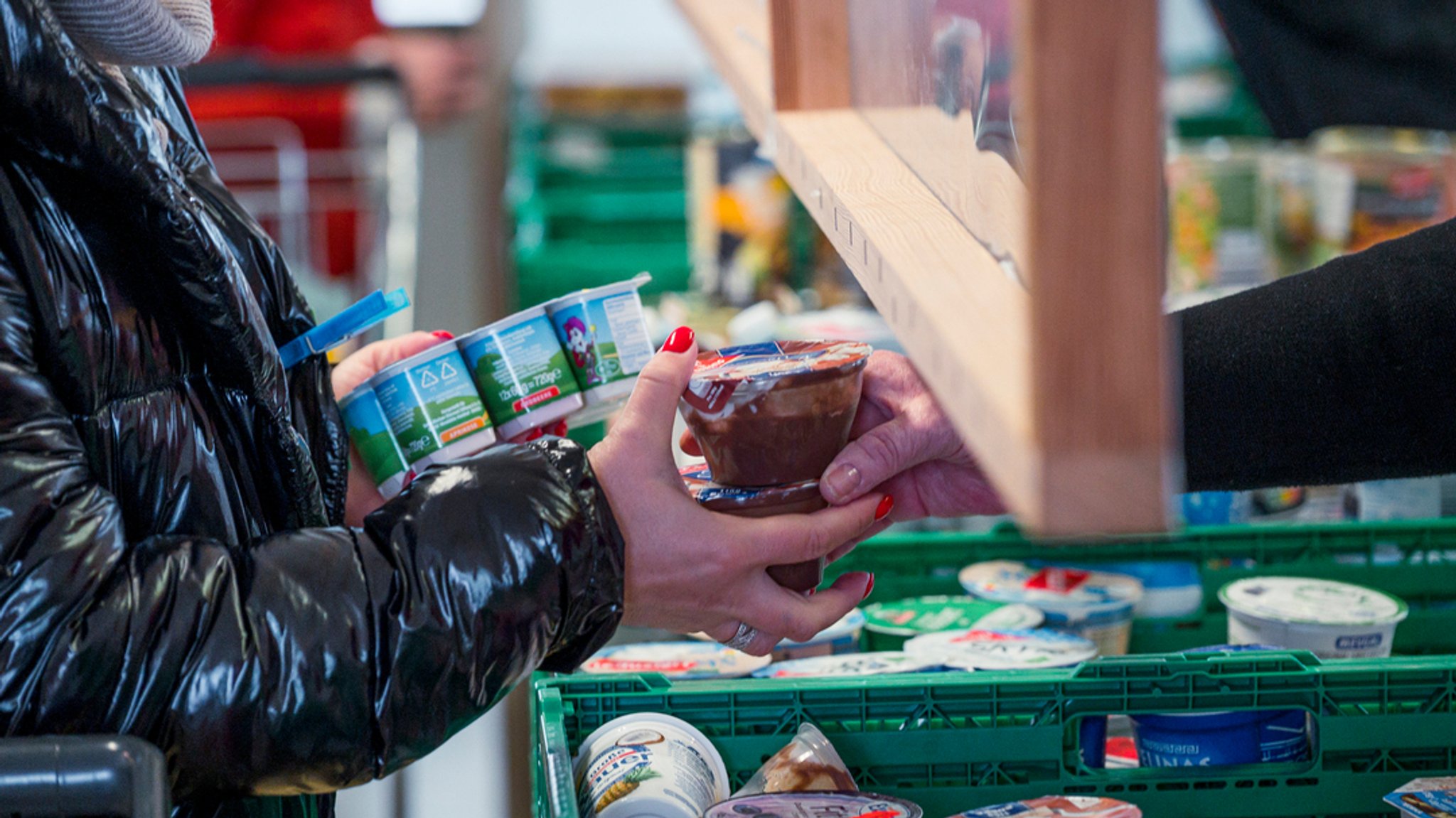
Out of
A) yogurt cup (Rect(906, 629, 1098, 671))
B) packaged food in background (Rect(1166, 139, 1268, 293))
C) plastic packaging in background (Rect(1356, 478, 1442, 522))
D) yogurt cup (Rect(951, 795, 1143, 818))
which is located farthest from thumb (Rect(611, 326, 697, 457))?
packaged food in background (Rect(1166, 139, 1268, 293))

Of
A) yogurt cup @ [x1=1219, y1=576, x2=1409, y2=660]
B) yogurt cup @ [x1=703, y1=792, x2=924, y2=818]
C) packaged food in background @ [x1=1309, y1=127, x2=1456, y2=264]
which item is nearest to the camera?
yogurt cup @ [x1=703, y1=792, x2=924, y2=818]

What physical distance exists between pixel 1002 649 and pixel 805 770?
0.44 meters

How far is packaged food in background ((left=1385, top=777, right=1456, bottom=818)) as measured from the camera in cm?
139

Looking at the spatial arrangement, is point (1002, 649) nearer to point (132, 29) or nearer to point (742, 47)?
point (742, 47)

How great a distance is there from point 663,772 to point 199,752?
48cm

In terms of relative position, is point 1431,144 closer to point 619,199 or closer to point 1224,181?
point 1224,181

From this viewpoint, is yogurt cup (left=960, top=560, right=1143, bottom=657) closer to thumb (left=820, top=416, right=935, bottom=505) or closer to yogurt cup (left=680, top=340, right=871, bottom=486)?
thumb (left=820, top=416, right=935, bottom=505)

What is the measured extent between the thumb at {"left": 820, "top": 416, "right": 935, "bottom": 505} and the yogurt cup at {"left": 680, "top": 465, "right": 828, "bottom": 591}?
0.06ft

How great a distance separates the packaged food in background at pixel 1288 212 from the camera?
4125mm

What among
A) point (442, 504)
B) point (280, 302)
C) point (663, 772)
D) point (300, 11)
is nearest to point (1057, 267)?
point (442, 504)

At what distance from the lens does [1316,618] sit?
72.0 inches

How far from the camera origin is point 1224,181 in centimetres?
426

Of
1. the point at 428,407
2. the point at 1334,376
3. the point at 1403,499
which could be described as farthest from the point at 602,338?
the point at 1403,499

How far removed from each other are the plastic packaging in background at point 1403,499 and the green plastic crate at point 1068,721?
66 cm
